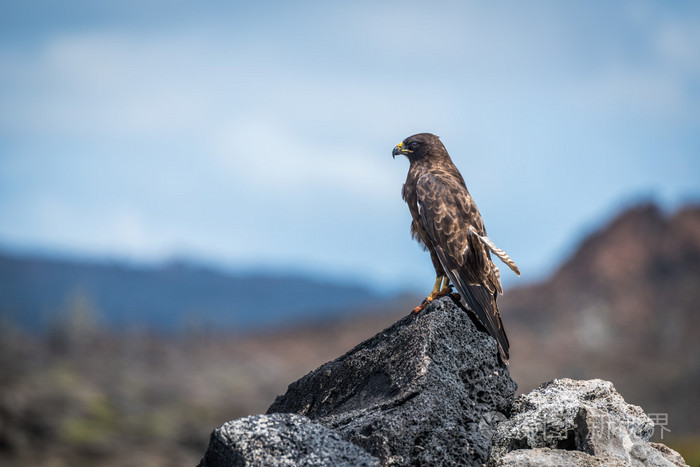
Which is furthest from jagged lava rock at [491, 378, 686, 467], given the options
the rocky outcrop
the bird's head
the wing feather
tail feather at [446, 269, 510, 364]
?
the bird's head

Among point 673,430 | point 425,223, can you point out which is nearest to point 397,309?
point 673,430

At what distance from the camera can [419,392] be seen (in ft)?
23.8

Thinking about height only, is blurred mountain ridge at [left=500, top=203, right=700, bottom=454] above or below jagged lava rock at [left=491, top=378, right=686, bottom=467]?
above

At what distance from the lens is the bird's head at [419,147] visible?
10320mm

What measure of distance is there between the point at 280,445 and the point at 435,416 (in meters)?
1.47

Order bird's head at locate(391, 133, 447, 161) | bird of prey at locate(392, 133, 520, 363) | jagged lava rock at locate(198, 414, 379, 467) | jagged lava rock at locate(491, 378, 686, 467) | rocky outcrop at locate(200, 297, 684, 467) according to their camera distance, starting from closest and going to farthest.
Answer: jagged lava rock at locate(198, 414, 379, 467) < rocky outcrop at locate(200, 297, 684, 467) < jagged lava rock at locate(491, 378, 686, 467) < bird of prey at locate(392, 133, 520, 363) < bird's head at locate(391, 133, 447, 161)

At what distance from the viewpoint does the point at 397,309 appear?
7806 centimetres

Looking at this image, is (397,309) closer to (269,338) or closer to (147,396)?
(269,338)

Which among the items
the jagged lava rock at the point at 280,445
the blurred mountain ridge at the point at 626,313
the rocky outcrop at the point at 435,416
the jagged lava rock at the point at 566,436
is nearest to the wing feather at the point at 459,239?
the rocky outcrop at the point at 435,416

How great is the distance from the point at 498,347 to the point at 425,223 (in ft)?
6.02

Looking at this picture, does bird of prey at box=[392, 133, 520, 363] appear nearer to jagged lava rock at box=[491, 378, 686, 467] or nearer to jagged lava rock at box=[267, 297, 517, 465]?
jagged lava rock at box=[267, 297, 517, 465]

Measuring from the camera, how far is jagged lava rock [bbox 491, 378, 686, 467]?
745cm

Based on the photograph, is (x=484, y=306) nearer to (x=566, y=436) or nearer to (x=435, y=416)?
(x=566, y=436)

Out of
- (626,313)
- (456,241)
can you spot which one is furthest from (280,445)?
(626,313)
